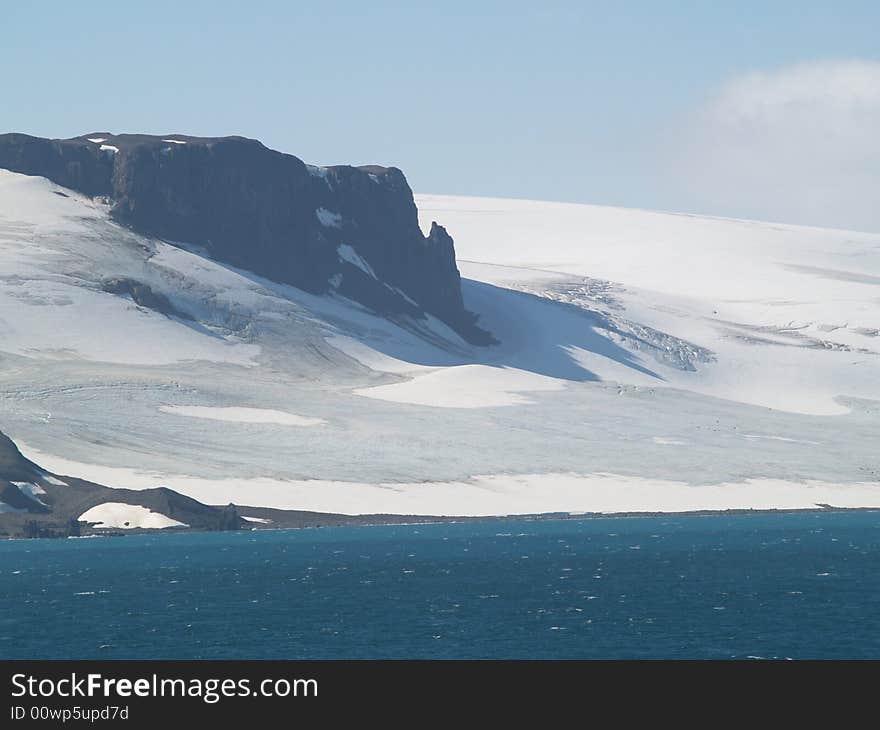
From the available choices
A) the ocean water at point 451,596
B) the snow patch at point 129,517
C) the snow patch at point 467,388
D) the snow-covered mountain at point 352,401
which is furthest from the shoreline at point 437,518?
the snow patch at point 467,388

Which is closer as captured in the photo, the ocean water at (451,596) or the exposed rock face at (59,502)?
the ocean water at (451,596)

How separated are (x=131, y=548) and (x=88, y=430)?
27.0 meters

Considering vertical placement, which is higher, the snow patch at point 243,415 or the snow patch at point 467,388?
the snow patch at point 467,388

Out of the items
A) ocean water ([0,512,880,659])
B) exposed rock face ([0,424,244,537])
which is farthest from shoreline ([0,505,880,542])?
ocean water ([0,512,880,659])

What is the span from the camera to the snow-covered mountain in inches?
5226

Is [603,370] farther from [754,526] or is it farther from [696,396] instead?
[754,526]

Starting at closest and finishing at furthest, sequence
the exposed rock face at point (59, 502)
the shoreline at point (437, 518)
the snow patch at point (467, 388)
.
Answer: the exposed rock face at point (59, 502) < the shoreline at point (437, 518) < the snow patch at point (467, 388)

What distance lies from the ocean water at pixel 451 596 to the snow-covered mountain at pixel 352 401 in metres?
→ 17.1

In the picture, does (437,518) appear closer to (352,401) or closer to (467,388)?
(352,401)

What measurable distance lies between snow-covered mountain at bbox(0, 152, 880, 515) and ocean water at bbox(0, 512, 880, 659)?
1710 centimetres

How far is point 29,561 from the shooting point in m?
97.4

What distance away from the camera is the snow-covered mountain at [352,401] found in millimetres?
132750

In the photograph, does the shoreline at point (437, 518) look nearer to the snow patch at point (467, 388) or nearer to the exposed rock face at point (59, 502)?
the exposed rock face at point (59, 502)
